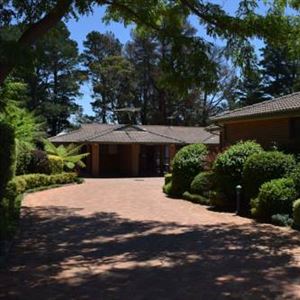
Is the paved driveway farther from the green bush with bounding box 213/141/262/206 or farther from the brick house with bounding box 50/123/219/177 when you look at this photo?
the brick house with bounding box 50/123/219/177

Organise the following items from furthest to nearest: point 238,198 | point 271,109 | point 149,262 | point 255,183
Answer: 1. point 271,109
2. point 238,198
3. point 255,183
4. point 149,262

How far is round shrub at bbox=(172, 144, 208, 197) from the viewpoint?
78.3ft

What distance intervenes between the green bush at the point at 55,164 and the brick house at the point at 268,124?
34.9ft

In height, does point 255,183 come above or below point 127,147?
Answer: below

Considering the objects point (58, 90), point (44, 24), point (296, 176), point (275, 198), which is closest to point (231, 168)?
point (296, 176)

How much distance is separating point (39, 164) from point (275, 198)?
18587 millimetres

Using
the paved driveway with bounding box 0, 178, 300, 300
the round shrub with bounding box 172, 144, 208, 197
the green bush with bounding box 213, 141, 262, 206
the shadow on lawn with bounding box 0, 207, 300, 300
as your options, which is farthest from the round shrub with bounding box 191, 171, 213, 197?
the shadow on lawn with bounding box 0, 207, 300, 300

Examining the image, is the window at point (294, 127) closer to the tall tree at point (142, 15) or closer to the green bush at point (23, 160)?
the tall tree at point (142, 15)

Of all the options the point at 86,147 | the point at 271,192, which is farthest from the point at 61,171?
the point at 271,192

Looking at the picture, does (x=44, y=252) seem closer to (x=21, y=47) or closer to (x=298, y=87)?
(x=21, y=47)

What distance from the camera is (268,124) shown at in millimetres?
23688

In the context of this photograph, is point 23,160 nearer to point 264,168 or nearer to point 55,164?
point 55,164

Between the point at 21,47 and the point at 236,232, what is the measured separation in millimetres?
7629

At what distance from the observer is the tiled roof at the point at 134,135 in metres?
45.8
